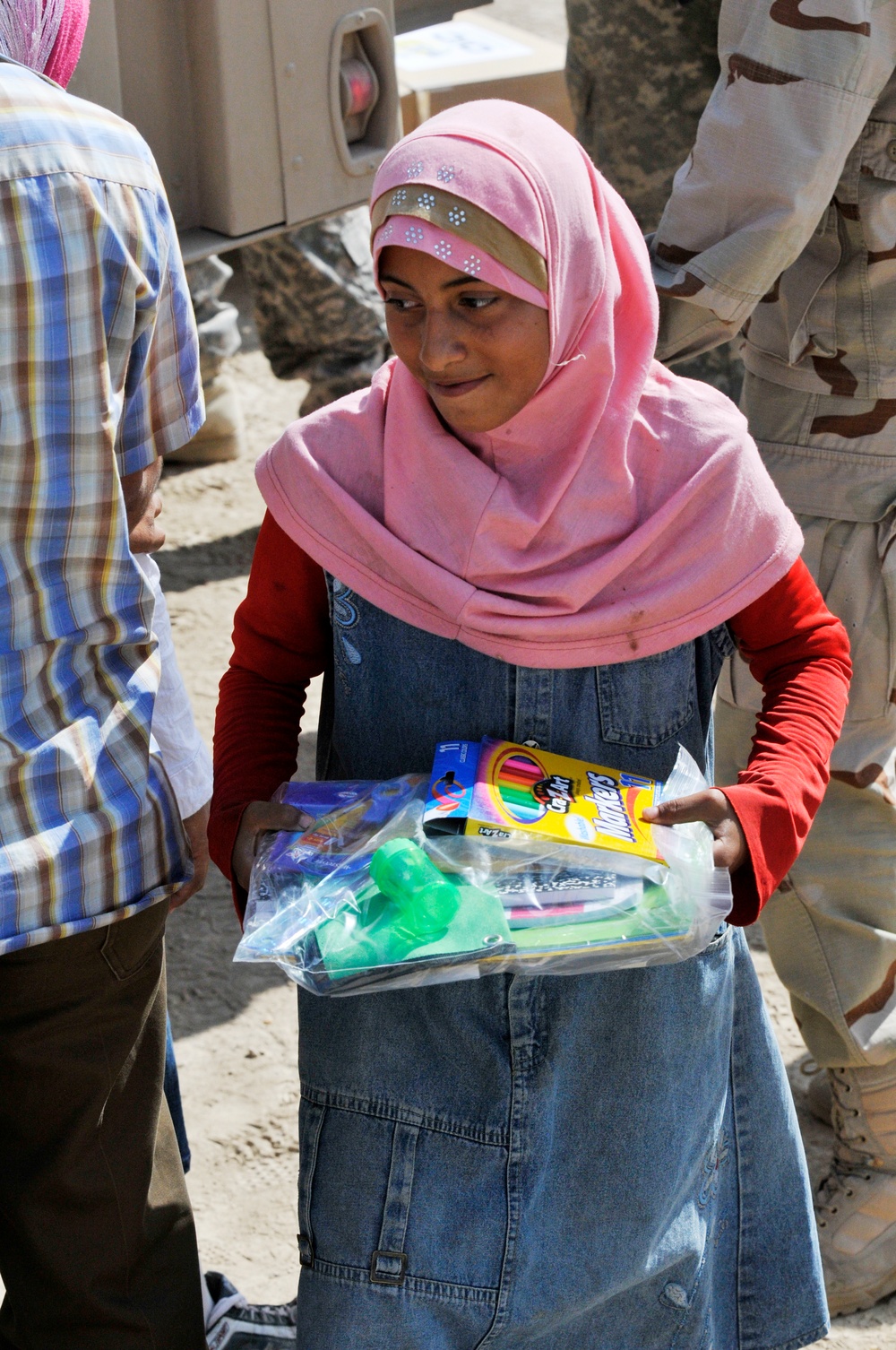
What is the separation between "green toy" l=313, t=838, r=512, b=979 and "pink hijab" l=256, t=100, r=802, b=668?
12.3 inches

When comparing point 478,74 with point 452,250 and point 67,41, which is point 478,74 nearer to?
point 67,41

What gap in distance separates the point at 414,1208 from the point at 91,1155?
1.38 feet

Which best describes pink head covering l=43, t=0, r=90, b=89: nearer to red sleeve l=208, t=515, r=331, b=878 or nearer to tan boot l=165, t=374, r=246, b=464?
red sleeve l=208, t=515, r=331, b=878

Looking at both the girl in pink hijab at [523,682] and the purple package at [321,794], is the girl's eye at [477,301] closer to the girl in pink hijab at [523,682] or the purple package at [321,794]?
the girl in pink hijab at [523,682]

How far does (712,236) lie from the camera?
2.05m

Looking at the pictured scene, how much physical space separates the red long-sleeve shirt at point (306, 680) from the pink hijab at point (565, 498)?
2.7 inches

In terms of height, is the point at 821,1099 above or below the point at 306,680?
below

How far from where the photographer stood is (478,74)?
202 inches

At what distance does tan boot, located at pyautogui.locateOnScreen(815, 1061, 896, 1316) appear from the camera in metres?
2.39

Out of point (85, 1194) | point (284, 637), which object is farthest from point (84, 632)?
point (85, 1194)

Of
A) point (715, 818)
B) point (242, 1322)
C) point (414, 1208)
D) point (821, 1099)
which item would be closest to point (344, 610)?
point (715, 818)

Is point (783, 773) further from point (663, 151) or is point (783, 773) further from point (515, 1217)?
point (663, 151)

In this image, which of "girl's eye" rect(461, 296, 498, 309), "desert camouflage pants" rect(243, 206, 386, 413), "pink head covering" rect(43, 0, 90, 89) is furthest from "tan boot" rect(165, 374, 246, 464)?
"girl's eye" rect(461, 296, 498, 309)

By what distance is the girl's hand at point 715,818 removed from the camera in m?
1.49
